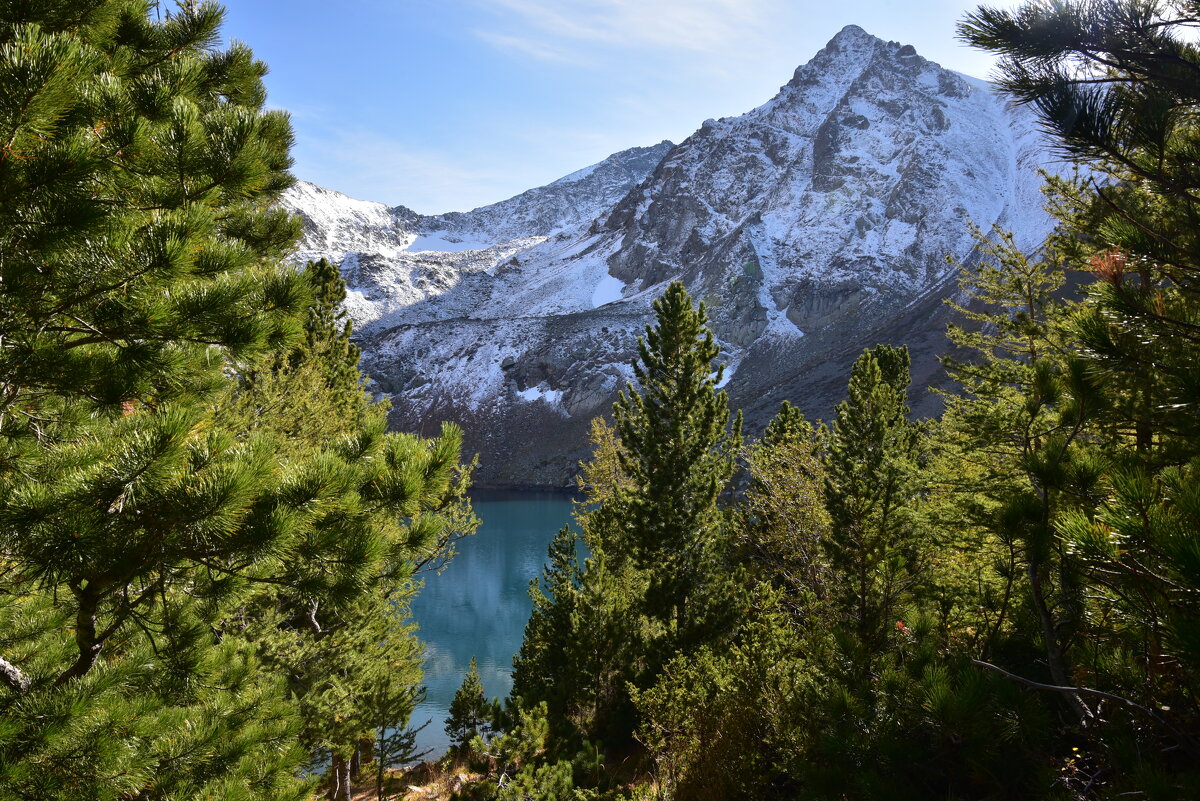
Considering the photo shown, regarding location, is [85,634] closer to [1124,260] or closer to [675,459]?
[1124,260]

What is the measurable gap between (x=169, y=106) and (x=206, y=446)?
1866 mm

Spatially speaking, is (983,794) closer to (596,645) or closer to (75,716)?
(75,716)

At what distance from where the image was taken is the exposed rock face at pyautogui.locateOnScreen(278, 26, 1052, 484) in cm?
8638

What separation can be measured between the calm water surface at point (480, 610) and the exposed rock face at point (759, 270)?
3003cm

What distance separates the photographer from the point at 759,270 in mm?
99625

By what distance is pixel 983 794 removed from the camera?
3514 mm

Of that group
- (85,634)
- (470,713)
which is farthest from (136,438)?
(470,713)

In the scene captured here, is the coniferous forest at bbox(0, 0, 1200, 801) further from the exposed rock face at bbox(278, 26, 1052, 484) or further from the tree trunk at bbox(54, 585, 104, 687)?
the exposed rock face at bbox(278, 26, 1052, 484)

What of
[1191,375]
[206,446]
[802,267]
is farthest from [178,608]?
[802,267]

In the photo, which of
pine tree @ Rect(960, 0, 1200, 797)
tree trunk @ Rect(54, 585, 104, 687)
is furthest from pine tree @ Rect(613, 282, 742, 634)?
tree trunk @ Rect(54, 585, 104, 687)

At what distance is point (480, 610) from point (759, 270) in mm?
82129

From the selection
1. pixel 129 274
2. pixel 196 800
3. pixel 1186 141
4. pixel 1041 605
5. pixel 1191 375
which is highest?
pixel 1186 141

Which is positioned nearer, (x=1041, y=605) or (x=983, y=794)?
(x=1041, y=605)

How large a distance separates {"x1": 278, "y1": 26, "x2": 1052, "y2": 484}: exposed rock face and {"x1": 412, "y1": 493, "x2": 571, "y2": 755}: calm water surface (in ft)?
98.5
